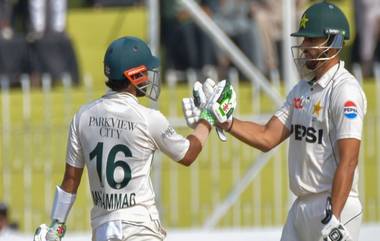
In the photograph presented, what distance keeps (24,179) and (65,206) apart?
233 inches

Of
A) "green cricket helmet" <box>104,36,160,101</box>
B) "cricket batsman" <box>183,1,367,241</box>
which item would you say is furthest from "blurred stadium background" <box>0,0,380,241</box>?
"green cricket helmet" <box>104,36,160,101</box>

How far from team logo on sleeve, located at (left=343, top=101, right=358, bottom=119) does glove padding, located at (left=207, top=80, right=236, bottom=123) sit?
67cm

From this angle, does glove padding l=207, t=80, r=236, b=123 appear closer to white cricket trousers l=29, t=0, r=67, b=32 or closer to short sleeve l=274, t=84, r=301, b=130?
short sleeve l=274, t=84, r=301, b=130

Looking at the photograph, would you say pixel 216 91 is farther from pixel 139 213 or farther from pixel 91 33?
pixel 91 33

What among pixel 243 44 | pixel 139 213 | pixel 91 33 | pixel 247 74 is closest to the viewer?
pixel 139 213

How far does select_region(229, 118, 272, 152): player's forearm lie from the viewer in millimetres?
8625

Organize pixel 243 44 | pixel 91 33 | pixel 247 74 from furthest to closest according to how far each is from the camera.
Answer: pixel 91 33
pixel 243 44
pixel 247 74

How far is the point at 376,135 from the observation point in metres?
13.9

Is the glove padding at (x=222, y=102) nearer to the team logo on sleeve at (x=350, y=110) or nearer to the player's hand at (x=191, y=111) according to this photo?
the player's hand at (x=191, y=111)

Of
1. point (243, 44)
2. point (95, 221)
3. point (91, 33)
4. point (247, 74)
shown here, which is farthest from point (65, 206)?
point (91, 33)

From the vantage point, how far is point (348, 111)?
807cm

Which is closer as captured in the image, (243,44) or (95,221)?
(95,221)

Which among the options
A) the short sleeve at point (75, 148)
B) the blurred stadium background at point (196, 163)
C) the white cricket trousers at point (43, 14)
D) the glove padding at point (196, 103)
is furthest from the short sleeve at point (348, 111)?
the white cricket trousers at point (43, 14)

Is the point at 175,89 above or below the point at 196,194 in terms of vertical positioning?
above
